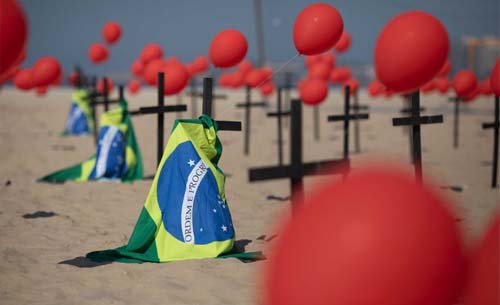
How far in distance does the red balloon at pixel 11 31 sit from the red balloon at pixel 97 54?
48.0 ft

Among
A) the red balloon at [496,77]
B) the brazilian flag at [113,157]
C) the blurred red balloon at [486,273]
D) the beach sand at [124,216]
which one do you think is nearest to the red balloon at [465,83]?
the beach sand at [124,216]

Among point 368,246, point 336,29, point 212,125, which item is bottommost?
point 368,246

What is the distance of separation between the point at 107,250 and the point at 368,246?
4.34 metres

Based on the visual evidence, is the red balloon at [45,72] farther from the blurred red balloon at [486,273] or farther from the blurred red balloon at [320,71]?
the blurred red balloon at [486,273]

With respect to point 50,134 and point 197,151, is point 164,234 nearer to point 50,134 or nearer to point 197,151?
point 197,151

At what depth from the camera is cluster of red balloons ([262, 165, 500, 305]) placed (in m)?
2.65

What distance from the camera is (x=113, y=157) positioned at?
11203 mm

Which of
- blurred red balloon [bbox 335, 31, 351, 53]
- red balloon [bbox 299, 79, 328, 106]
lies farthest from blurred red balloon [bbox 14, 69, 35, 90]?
blurred red balloon [bbox 335, 31, 351, 53]

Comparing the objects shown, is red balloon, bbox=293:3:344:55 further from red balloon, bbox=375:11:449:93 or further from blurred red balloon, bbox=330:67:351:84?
blurred red balloon, bbox=330:67:351:84

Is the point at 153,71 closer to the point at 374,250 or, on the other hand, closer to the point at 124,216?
the point at 124,216

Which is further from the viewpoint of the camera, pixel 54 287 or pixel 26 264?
pixel 26 264

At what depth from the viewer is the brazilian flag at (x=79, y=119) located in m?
20.8

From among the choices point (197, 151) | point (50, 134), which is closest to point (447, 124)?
point (50, 134)

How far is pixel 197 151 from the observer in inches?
248
